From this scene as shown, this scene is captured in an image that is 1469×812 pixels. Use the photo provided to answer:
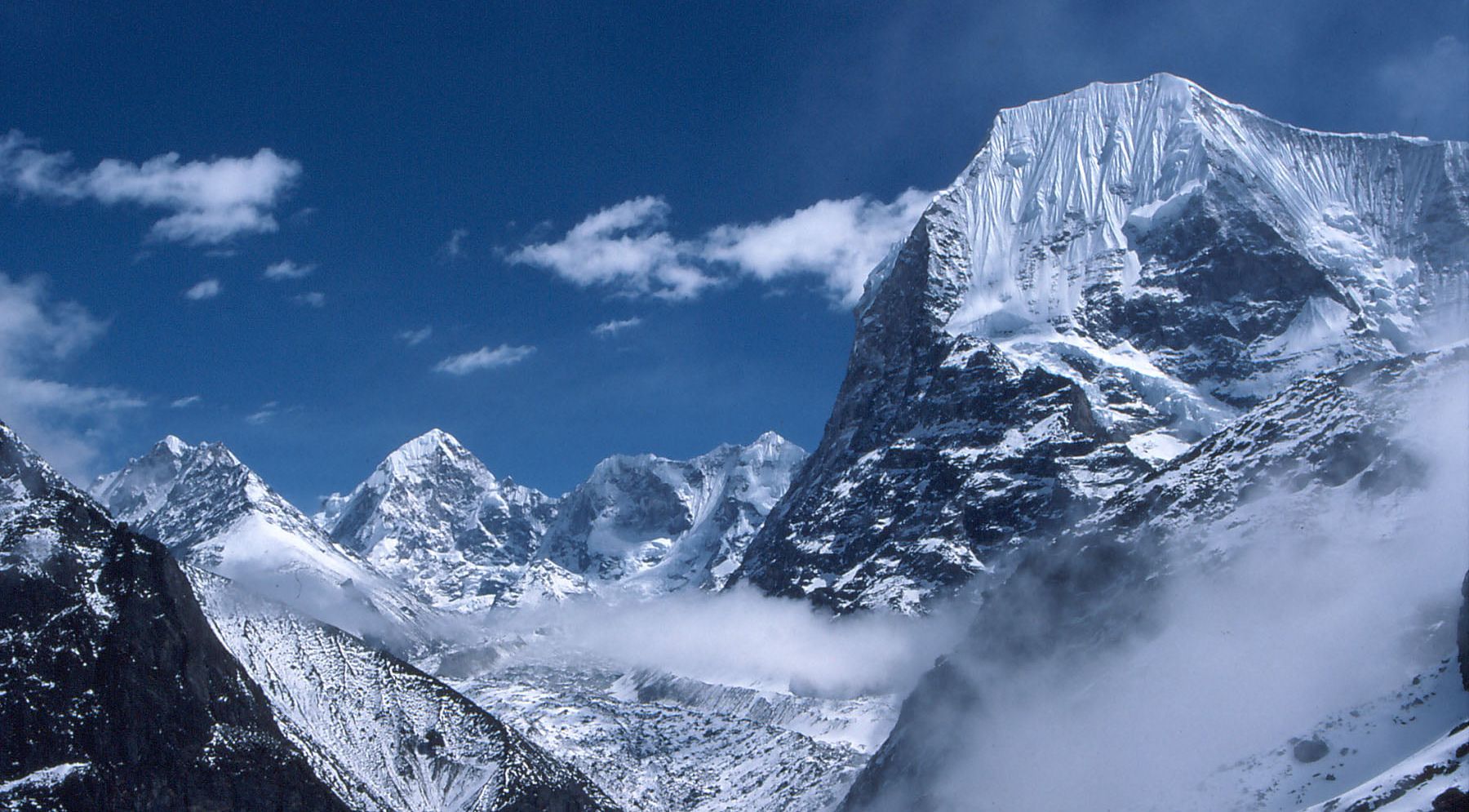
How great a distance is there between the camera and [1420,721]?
475 ft

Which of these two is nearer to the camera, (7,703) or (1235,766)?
(1235,766)

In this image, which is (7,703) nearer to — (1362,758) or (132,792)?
(132,792)

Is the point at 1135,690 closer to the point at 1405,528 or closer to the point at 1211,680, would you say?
the point at 1211,680

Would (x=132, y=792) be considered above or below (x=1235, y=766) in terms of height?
above

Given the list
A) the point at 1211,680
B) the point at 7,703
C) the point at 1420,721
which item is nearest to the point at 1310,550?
the point at 1211,680

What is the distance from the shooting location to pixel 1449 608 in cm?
16050

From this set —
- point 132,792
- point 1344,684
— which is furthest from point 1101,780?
point 132,792

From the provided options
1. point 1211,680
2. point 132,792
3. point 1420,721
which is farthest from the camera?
point 132,792

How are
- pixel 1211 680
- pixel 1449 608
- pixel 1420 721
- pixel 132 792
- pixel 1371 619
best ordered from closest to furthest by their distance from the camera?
pixel 1420 721
pixel 1449 608
pixel 1371 619
pixel 1211 680
pixel 132 792

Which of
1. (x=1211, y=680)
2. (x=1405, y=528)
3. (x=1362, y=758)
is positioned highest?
(x=1405, y=528)

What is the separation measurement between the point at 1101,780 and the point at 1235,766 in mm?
26735

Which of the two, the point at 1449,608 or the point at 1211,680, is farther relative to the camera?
the point at 1211,680

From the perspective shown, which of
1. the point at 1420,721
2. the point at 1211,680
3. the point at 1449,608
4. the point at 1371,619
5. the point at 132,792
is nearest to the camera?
the point at 1420,721

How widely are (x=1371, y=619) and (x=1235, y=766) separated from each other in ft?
85.7
